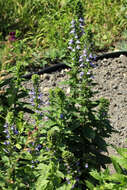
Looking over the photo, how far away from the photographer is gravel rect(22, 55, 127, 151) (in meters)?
4.21

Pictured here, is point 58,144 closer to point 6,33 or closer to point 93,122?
point 93,122

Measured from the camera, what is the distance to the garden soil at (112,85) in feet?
13.8

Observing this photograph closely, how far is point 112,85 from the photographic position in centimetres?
479

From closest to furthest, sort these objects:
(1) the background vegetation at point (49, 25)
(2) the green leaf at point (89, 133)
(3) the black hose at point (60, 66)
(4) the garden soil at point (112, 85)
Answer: (2) the green leaf at point (89, 133) → (4) the garden soil at point (112, 85) → (3) the black hose at point (60, 66) → (1) the background vegetation at point (49, 25)

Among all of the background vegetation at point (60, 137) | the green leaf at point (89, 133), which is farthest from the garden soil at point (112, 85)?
the green leaf at point (89, 133)

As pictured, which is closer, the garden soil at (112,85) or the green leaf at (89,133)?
the green leaf at (89,133)

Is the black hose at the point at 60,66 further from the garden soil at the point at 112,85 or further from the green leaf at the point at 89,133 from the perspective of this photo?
the green leaf at the point at 89,133

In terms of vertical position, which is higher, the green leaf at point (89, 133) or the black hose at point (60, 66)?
the black hose at point (60, 66)

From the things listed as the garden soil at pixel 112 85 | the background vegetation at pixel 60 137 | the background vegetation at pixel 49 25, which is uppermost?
the background vegetation at pixel 49 25

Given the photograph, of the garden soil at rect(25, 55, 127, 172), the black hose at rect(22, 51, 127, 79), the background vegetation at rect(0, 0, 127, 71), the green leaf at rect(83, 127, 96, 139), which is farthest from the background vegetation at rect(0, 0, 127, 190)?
the background vegetation at rect(0, 0, 127, 71)

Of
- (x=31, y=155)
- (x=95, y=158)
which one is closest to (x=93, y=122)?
(x=95, y=158)

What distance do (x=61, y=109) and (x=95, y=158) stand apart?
1.97 ft

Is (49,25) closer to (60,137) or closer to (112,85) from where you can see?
(112,85)

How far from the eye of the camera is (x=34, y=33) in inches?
237
